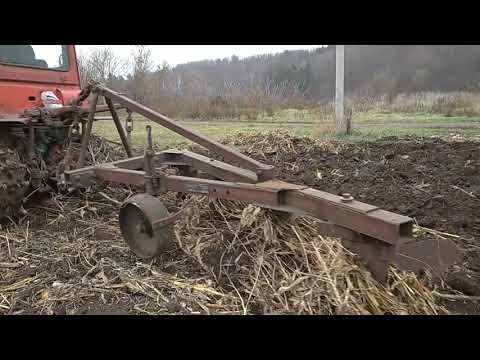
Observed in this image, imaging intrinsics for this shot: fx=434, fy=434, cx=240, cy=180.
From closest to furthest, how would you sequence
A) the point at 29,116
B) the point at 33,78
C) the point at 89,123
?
the point at 89,123
the point at 29,116
the point at 33,78

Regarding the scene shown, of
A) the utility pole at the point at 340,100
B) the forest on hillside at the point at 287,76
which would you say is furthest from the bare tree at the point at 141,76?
the utility pole at the point at 340,100

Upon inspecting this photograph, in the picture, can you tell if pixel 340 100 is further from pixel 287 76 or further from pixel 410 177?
pixel 287 76

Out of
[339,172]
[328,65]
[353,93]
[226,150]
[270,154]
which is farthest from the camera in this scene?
[328,65]

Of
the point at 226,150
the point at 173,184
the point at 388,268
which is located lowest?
the point at 388,268

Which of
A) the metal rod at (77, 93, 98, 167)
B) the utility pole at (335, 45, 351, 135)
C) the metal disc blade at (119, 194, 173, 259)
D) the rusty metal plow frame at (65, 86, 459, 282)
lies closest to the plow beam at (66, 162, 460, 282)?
the rusty metal plow frame at (65, 86, 459, 282)

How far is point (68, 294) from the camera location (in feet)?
9.59

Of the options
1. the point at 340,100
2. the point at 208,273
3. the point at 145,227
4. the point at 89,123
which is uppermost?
the point at 340,100

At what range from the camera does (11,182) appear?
12.7 ft

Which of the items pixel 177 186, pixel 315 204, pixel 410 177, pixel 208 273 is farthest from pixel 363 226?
pixel 410 177

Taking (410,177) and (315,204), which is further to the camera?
(410,177)

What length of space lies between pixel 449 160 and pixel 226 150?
377 centimetres

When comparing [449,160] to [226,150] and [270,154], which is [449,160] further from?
[226,150]

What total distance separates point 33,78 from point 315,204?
3824mm

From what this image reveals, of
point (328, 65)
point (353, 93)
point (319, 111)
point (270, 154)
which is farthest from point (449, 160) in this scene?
point (328, 65)
